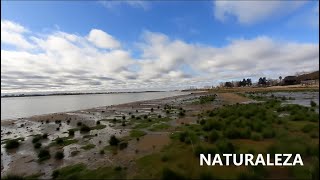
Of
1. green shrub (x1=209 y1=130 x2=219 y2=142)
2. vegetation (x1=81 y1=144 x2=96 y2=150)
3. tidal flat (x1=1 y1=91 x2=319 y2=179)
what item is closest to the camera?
tidal flat (x1=1 y1=91 x2=319 y2=179)

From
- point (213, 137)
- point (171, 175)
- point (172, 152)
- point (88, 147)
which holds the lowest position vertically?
point (88, 147)

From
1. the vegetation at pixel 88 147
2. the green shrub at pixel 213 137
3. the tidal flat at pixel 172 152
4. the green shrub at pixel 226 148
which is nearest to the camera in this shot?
the tidal flat at pixel 172 152

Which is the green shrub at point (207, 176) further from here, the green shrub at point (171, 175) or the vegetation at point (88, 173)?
the vegetation at point (88, 173)

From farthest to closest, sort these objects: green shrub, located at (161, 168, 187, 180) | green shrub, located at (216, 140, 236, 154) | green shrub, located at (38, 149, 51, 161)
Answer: green shrub, located at (38, 149, 51, 161), green shrub, located at (216, 140, 236, 154), green shrub, located at (161, 168, 187, 180)

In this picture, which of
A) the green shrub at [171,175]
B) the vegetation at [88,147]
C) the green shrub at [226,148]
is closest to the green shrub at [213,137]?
the green shrub at [226,148]

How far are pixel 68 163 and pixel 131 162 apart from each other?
357 cm

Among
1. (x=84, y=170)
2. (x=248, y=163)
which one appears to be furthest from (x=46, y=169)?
(x=248, y=163)

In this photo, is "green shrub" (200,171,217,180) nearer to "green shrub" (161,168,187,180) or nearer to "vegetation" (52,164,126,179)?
"green shrub" (161,168,187,180)

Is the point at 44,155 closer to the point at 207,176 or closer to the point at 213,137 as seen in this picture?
the point at 213,137

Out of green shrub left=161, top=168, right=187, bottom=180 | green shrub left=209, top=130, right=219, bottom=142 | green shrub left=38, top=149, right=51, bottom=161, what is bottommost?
green shrub left=38, top=149, right=51, bottom=161

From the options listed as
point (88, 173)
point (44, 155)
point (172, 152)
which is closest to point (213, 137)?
point (172, 152)

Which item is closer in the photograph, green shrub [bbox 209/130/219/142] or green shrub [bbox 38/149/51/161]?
green shrub [bbox 209/130/219/142]

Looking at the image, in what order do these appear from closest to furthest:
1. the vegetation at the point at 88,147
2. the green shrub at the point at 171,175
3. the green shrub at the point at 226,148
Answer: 1. the green shrub at the point at 171,175
2. the green shrub at the point at 226,148
3. the vegetation at the point at 88,147

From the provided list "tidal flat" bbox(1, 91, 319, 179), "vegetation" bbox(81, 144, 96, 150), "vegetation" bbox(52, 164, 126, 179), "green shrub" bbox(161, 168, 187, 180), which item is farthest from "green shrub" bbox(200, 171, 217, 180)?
"vegetation" bbox(81, 144, 96, 150)
